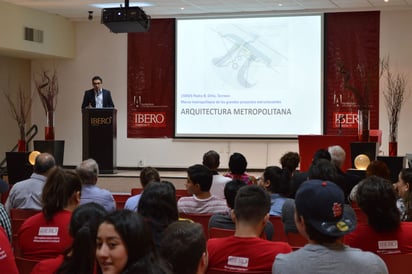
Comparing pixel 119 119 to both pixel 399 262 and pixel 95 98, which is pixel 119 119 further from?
pixel 399 262

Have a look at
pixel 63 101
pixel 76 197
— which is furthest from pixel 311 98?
pixel 76 197

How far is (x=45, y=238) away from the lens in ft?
11.8

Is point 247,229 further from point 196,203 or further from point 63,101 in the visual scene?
point 63,101

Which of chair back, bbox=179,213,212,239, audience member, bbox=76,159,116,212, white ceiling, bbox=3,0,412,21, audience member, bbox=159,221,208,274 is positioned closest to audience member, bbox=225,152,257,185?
audience member, bbox=76,159,116,212

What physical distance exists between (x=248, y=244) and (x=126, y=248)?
103cm

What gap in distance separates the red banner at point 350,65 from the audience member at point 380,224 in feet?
30.5

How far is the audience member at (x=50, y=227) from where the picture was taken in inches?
141

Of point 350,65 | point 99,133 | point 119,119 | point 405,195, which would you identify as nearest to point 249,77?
point 350,65

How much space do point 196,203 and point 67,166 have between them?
9879 millimetres

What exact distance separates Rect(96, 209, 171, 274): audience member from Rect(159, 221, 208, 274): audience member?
0.18 metres

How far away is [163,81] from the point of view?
45.6 ft

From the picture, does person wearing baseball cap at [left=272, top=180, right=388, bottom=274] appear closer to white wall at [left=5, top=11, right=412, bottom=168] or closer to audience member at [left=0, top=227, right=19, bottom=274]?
audience member at [left=0, top=227, right=19, bottom=274]

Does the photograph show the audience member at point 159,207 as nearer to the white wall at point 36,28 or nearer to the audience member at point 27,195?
the audience member at point 27,195

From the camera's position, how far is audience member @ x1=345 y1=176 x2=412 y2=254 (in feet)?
11.2
